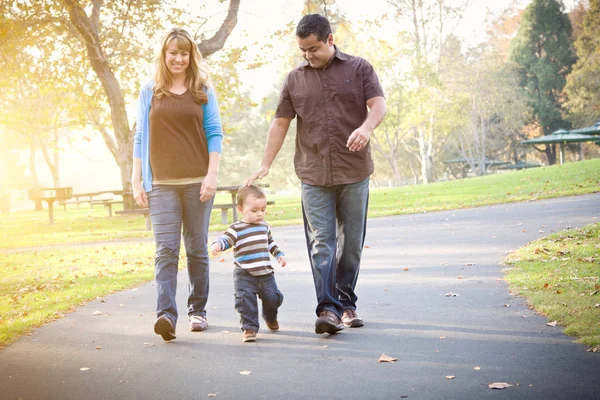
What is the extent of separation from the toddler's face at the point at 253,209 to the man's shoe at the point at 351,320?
104 centimetres

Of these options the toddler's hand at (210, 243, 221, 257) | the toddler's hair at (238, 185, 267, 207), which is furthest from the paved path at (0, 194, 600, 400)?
the toddler's hair at (238, 185, 267, 207)

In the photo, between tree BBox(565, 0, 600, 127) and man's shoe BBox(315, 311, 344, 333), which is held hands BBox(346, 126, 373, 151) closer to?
man's shoe BBox(315, 311, 344, 333)

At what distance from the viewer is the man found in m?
5.12

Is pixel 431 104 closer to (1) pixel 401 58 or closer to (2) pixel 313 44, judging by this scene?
(1) pixel 401 58

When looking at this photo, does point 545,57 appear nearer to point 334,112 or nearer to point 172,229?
point 334,112

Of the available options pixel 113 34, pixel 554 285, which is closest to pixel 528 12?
pixel 113 34

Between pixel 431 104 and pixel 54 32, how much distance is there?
2466 centimetres

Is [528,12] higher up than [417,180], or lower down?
higher up

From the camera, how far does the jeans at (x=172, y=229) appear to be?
5.21 m

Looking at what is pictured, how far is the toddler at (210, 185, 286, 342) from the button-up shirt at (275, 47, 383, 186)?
0.50 metres

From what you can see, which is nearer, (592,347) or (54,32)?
(592,347)

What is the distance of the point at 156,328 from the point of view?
5.11m

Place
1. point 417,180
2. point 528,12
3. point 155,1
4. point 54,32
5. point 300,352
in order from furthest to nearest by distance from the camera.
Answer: point 417,180 < point 528,12 < point 54,32 < point 155,1 < point 300,352

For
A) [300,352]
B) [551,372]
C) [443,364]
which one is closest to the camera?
[551,372]
